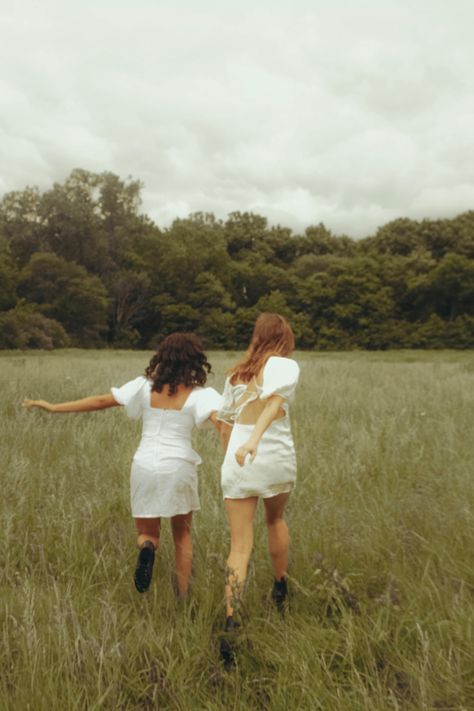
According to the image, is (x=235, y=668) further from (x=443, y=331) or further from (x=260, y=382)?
(x=443, y=331)

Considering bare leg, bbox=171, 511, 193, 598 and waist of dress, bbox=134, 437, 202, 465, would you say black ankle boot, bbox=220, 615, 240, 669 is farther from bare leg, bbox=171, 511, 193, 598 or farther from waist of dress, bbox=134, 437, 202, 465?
→ waist of dress, bbox=134, 437, 202, 465

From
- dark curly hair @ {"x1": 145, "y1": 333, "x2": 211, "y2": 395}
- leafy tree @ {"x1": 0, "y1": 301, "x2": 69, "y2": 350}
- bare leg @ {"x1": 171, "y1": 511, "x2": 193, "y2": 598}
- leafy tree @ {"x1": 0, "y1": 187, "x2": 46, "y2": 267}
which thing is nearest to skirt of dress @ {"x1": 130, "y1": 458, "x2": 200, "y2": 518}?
Answer: bare leg @ {"x1": 171, "y1": 511, "x2": 193, "y2": 598}

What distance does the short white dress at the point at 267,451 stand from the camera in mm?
2971

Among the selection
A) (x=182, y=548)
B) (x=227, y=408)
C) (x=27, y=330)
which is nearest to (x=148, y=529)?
(x=182, y=548)

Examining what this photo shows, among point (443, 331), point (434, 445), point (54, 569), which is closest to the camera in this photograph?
point (54, 569)

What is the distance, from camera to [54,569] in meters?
3.50

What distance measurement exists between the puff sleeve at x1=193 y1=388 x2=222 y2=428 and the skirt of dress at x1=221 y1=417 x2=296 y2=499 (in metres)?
0.21

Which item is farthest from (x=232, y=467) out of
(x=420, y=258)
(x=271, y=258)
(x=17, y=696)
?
(x=271, y=258)

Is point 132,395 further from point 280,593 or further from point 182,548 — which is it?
point 280,593

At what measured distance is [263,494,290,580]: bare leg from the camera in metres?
3.10

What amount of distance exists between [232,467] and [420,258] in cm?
4972

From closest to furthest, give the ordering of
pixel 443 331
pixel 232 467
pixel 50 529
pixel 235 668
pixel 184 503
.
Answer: pixel 235 668 < pixel 232 467 < pixel 184 503 < pixel 50 529 < pixel 443 331

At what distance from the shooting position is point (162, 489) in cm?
319

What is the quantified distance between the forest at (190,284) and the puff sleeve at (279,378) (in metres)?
41.1
